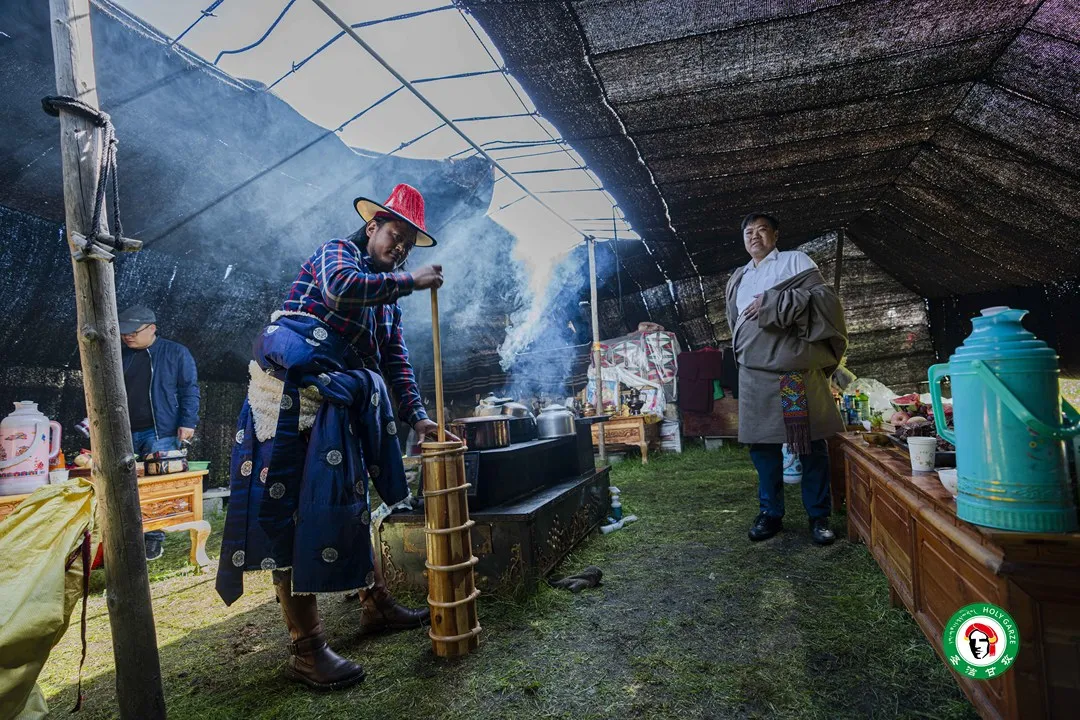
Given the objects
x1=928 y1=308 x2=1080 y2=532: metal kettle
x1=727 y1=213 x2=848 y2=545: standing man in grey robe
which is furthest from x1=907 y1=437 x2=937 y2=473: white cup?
x1=727 y1=213 x2=848 y2=545: standing man in grey robe

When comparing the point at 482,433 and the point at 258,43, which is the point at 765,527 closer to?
the point at 482,433

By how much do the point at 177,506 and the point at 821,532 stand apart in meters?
5.00

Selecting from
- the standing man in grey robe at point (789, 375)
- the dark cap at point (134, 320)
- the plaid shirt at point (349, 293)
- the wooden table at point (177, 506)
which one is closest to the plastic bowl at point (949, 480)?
the standing man in grey robe at point (789, 375)

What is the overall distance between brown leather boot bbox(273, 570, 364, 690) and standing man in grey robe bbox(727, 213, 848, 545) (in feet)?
9.45

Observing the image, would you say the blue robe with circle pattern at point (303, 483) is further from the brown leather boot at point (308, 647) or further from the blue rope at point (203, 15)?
the blue rope at point (203, 15)

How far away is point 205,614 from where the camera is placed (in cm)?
327

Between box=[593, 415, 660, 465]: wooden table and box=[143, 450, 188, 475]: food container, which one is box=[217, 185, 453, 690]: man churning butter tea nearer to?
box=[143, 450, 188, 475]: food container

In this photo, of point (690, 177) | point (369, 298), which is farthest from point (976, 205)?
point (369, 298)

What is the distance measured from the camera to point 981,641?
144 cm

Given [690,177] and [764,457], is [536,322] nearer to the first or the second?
[690,177]

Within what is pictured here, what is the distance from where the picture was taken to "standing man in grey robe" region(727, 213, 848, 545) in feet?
11.9

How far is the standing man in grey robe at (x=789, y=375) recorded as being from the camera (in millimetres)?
3641

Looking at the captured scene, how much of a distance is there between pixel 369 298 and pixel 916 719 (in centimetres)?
252

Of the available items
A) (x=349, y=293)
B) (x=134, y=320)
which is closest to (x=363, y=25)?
(x=349, y=293)
